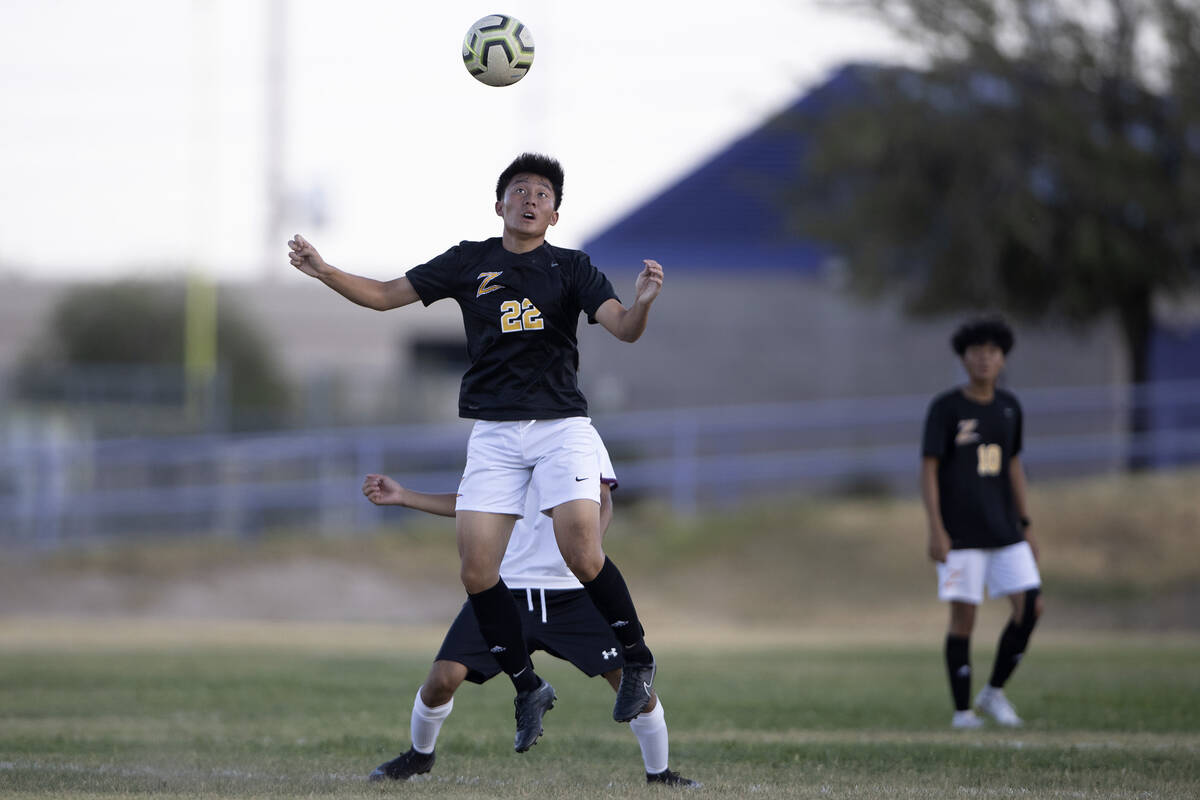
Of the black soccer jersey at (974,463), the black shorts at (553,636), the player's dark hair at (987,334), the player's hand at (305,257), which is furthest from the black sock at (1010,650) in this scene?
the player's hand at (305,257)

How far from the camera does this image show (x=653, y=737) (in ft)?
18.9

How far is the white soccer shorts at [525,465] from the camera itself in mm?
5527

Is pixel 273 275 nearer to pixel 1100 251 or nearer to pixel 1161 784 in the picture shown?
pixel 1100 251

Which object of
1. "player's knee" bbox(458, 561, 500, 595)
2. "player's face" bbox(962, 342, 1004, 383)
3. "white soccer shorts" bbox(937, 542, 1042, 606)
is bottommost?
"white soccer shorts" bbox(937, 542, 1042, 606)

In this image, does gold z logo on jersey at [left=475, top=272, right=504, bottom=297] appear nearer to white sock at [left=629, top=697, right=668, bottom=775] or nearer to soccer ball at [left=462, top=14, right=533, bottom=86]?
soccer ball at [left=462, top=14, right=533, bottom=86]

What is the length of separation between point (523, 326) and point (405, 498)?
85 cm

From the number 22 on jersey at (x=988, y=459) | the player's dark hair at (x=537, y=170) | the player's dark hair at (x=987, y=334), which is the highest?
the player's dark hair at (x=537, y=170)

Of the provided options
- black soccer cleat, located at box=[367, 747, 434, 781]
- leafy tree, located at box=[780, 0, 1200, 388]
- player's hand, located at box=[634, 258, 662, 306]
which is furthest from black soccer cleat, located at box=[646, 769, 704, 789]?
leafy tree, located at box=[780, 0, 1200, 388]

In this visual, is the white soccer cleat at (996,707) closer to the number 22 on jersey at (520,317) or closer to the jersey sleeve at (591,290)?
the jersey sleeve at (591,290)

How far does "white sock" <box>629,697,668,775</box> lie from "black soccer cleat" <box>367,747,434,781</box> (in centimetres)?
83

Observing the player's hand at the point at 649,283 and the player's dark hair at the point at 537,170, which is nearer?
the player's hand at the point at 649,283

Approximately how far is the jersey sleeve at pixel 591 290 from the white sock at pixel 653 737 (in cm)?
149

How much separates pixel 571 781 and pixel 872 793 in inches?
46.1

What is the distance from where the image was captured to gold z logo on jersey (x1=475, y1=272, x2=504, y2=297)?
18.7 feet
